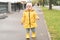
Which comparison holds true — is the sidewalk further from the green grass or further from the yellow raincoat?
the yellow raincoat

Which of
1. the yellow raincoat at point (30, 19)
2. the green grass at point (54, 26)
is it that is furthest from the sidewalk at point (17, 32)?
the yellow raincoat at point (30, 19)

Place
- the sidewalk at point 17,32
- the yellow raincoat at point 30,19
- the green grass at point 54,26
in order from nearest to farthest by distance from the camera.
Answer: the yellow raincoat at point 30,19, the sidewalk at point 17,32, the green grass at point 54,26

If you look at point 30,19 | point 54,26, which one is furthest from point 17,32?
point 54,26

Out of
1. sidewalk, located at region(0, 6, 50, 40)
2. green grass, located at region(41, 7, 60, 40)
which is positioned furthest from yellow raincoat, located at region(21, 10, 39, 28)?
green grass, located at region(41, 7, 60, 40)

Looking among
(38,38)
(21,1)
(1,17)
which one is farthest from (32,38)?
→ (21,1)

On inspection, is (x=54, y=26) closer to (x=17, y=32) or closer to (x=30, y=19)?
(x=17, y=32)

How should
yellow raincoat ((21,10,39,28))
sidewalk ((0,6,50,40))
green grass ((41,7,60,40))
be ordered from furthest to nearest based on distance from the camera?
1. green grass ((41,7,60,40))
2. sidewalk ((0,6,50,40))
3. yellow raincoat ((21,10,39,28))

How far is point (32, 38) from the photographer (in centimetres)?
1112

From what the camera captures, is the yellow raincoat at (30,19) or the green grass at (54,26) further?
the green grass at (54,26)

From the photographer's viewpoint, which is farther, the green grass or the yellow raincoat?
the green grass

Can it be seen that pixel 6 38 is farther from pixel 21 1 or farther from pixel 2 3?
pixel 21 1

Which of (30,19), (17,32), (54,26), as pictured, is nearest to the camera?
(30,19)

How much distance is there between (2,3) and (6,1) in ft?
2.16

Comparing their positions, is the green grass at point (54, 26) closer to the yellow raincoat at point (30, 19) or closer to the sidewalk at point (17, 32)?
the sidewalk at point (17, 32)
